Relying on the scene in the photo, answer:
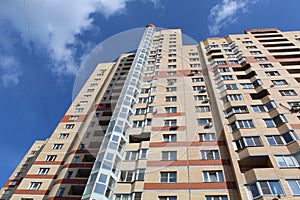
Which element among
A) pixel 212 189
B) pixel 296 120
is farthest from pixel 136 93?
pixel 296 120

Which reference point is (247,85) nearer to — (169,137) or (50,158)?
(169,137)

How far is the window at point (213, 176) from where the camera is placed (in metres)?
14.2

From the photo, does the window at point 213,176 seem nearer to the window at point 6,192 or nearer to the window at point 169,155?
the window at point 169,155

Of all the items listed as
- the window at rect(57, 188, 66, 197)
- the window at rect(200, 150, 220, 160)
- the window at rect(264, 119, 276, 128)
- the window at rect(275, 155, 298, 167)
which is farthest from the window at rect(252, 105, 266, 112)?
the window at rect(57, 188, 66, 197)

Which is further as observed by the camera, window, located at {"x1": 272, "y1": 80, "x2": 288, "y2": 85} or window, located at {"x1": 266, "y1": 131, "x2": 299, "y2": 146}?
window, located at {"x1": 272, "y1": 80, "x2": 288, "y2": 85}

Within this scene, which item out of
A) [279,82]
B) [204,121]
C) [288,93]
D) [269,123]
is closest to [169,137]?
[204,121]

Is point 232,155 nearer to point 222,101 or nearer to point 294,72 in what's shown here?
point 222,101

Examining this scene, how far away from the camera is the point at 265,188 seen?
12188 mm

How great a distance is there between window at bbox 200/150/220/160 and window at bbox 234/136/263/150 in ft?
5.69

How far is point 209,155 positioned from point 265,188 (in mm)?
4452

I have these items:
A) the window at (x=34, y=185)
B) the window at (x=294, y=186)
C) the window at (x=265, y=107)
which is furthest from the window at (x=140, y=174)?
the window at (x=265, y=107)

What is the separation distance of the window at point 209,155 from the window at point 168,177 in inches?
112

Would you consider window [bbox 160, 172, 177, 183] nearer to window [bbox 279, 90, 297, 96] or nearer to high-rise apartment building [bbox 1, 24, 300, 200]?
high-rise apartment building [bbox 1, 24, 300, 200]

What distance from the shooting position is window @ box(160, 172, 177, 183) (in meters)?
14.3
